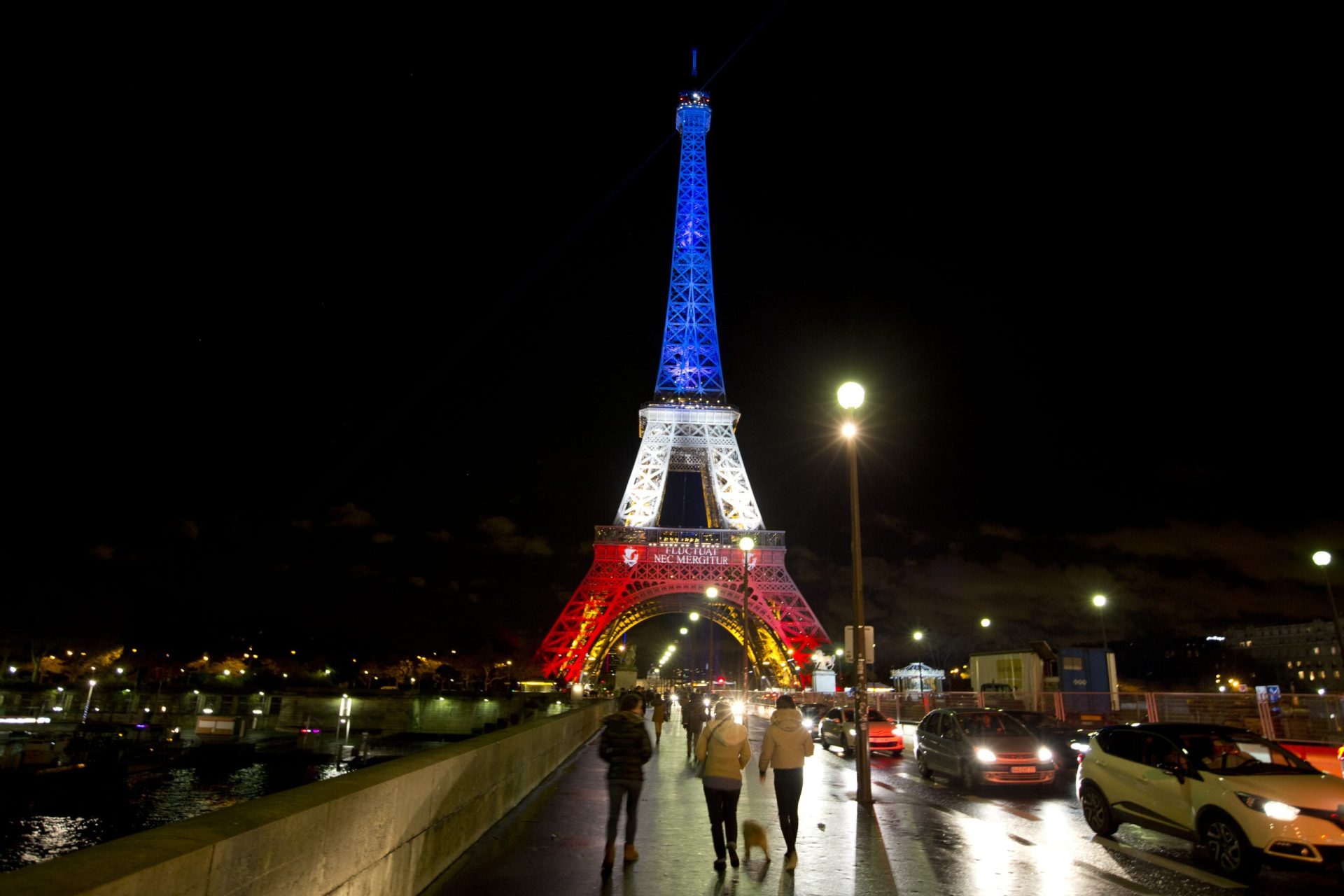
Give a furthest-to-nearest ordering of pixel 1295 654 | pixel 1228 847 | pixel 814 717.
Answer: pixel 1295 654 → pixel 814 717 → pixel 1228 847

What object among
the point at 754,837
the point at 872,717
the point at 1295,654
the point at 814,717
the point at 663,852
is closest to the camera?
the point at 663,852

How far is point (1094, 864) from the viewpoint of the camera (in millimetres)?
8820

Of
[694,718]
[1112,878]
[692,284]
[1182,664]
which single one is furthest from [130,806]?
[1182,664]

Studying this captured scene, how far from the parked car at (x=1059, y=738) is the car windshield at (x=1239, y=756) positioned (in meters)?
7.07

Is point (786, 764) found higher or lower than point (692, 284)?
lower

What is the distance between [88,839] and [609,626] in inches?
1720

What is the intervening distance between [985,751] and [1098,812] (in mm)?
4407

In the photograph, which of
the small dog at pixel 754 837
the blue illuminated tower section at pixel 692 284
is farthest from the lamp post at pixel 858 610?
the blue illuminated tower section at pixel 692 284

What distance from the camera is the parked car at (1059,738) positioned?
17953 mm

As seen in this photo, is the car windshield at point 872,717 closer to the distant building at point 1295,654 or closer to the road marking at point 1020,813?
the road marking at point 1020,813

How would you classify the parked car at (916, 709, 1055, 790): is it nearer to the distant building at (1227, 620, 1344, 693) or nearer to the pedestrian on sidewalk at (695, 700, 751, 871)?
the pedestrian on sidewalk at (695, 700, 751, 871)

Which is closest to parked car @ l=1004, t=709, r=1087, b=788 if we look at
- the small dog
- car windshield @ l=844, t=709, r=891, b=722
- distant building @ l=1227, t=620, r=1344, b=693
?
car windshield @ l=844, t=709, r=891, b=722

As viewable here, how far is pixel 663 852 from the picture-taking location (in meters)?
9.14

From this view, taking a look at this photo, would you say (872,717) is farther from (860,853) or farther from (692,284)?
(692,284)
